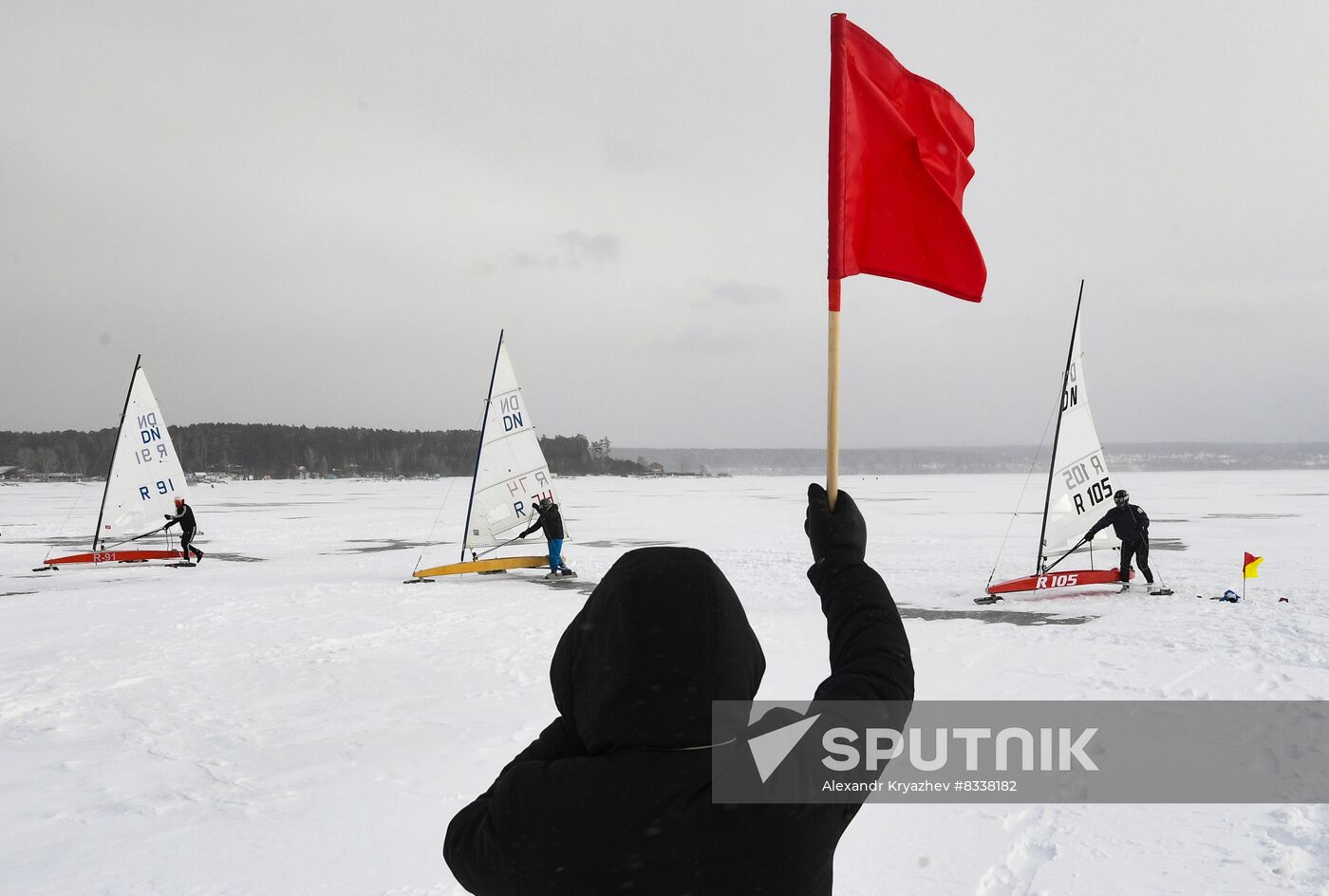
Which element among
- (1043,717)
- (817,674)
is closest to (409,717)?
(817,674)

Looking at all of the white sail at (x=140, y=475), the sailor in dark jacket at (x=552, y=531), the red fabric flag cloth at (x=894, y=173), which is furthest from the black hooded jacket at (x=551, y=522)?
the red fabric flag cloth at (x=894, y=173)

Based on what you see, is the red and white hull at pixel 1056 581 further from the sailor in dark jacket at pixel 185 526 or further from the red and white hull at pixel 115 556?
the red and white hull at pixel 115 556

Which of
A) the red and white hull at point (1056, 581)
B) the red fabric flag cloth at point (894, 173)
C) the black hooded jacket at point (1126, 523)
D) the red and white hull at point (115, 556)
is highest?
the red fabric flag cloth at point (894, 173)

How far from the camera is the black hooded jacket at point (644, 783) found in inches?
44.9

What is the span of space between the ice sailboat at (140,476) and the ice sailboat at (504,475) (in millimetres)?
6159

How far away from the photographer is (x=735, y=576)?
12680 millimetres

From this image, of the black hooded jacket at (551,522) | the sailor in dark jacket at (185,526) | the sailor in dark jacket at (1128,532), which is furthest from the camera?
the sailor in dark jacket at (185,526)

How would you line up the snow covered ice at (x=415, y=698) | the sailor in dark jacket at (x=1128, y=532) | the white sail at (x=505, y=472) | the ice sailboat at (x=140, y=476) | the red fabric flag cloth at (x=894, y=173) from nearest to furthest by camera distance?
the red fabric flag cloth at (x=894, y=173)
the snow covered ice at (x=415, y=698)
the sailor in dark jacket at (x=1128, y=532)
the white sail at (x=505, y=472)
the ice sailboat at (x=140, y=476)

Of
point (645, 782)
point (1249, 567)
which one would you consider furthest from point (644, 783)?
point (1249, 567)

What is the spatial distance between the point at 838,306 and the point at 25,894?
13.1ft

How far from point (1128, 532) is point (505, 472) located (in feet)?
31.2

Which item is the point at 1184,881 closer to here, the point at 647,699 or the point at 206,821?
the point at 647,699

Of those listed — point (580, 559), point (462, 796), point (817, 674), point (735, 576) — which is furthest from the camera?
point (580, 559)

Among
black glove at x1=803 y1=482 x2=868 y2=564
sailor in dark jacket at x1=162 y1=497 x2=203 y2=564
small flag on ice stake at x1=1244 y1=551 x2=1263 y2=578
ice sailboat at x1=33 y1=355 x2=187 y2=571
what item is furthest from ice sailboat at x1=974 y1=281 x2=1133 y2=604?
ice sailboat at x1=33 y1=355 x2=187 y2=571
